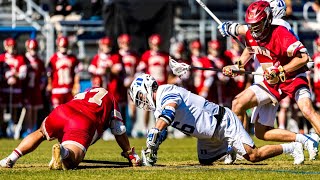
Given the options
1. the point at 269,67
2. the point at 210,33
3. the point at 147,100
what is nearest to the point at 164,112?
the point at 147,100

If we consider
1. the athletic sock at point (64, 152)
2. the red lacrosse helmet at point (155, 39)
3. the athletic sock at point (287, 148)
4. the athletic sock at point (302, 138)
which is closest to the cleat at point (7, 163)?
the athletic sock at point (64, 152)

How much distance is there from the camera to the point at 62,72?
19.5 metres

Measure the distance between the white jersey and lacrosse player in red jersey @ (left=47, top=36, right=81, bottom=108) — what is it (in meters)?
9.35

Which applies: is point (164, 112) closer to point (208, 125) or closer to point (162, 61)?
point (208, 125)

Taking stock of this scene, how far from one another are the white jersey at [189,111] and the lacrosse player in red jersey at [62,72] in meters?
9.35

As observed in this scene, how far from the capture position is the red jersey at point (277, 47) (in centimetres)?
1137

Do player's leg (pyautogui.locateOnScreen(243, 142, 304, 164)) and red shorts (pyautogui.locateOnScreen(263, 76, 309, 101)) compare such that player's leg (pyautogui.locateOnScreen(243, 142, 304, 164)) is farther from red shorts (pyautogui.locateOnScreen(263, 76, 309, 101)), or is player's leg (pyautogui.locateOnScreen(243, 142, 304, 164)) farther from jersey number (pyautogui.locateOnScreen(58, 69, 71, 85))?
jersey number (pyautogui.locateOnScreen(58, 69, 71, 85))

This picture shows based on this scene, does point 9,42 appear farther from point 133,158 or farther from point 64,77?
point 133,158

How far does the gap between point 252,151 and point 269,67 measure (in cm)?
156

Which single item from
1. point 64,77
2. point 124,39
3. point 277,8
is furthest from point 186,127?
point 124,39

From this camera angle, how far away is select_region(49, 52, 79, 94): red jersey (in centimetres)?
1952

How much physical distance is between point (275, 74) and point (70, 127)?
275 cm

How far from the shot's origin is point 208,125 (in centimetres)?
1038

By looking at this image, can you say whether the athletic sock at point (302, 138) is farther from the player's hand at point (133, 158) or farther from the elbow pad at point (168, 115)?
the elbow pad at point (168, 115)
